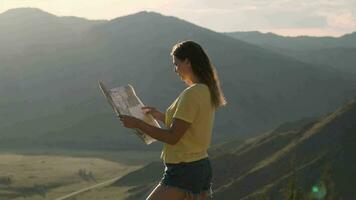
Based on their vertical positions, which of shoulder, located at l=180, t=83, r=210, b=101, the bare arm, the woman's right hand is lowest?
the woman's right hand

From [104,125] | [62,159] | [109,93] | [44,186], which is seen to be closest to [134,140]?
[104,125]

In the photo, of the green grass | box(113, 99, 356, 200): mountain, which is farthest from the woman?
the green grass

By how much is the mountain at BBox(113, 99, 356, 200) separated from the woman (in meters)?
38.6

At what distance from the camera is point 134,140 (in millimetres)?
175875

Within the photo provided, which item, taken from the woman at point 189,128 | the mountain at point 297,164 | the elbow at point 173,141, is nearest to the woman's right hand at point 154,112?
the woman at point 189,128

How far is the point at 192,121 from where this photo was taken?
23.3 feet

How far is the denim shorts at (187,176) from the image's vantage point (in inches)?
286

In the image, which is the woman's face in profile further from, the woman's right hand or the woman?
the woman's right hand

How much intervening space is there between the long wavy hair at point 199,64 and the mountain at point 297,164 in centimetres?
3861

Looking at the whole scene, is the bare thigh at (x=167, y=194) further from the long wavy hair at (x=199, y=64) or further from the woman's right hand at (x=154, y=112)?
the woman's right hand at (x=154, y=112)

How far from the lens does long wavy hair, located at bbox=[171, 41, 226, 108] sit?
24.3 feet

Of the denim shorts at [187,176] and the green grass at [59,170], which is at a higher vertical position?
the denim shorts at [187,176]

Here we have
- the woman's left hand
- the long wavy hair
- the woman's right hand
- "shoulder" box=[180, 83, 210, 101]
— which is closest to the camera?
the woman's left hand

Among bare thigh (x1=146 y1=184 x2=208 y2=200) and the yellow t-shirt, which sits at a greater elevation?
the yellow t-shirt
